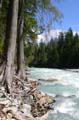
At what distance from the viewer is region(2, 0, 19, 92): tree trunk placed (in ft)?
43.1

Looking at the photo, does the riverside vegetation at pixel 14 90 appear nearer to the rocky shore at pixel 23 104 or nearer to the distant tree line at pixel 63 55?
the rocky shore at pixel 23 104

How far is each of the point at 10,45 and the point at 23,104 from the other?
2.90 m

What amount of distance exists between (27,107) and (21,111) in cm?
82

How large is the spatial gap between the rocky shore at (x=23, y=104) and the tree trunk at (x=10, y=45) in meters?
0.52

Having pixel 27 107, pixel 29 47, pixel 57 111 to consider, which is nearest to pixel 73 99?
pixel 57 111

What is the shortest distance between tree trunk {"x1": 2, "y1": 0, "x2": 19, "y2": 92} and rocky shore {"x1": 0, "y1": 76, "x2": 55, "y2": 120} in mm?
517

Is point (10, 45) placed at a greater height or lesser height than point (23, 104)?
greater

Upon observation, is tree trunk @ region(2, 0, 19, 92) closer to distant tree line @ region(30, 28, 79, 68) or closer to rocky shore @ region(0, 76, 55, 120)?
rocky shore @ region(0, 76, 55, 120)

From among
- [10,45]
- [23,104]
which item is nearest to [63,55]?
[10,45]

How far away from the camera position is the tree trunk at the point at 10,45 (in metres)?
13.1

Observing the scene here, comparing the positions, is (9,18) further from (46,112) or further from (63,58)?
(63,58)

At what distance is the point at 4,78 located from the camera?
13.0 m

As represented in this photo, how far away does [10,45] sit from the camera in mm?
13773

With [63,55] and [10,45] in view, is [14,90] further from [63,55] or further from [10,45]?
[63,55]
